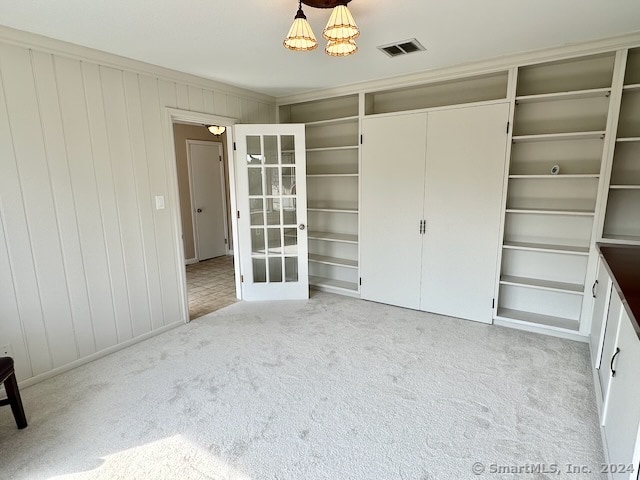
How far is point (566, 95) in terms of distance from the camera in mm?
2859

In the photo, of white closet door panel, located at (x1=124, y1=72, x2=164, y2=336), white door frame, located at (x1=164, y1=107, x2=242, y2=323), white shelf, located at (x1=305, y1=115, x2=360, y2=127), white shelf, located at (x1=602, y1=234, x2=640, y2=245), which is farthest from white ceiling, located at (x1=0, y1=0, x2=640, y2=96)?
white shelf, located at (x1=602, y1=234, x2=640, y2=245)

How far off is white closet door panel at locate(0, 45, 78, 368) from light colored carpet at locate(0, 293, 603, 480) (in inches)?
14.7

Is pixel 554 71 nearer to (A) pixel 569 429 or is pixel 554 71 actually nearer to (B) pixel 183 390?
(A) pixel 569 429

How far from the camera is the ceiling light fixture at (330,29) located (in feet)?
5.79

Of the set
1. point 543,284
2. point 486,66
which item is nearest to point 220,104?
point 486,66

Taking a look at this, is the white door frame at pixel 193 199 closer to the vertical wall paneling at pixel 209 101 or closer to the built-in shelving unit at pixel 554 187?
the vertical wall paneling at pixel 209 101

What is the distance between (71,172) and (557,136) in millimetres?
3838

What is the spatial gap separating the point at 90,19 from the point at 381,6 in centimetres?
175

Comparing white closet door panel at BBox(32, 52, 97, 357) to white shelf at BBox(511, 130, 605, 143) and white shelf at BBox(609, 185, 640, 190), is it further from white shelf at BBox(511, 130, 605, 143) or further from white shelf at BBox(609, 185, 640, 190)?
white shelf at BBox(609, 185, 640, 190)

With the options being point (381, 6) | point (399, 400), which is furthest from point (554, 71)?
point (399, 400)

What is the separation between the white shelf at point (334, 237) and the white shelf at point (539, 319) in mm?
1708

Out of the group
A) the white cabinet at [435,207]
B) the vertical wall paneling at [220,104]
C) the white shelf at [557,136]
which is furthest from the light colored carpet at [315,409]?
the vertical wall paneling at [220,104]

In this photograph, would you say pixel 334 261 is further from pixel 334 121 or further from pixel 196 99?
pixel 196 99

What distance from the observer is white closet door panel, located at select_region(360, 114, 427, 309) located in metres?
3.56
